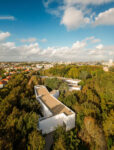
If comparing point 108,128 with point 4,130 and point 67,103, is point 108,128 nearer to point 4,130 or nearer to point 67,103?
point 67,103

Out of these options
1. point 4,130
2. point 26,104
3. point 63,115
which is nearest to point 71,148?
point 63,115

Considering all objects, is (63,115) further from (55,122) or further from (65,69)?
(65,69)

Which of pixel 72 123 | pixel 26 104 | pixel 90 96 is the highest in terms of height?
pixel 26 104

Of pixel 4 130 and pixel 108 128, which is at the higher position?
pixel 4 130

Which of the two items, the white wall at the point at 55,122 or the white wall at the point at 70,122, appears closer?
the white wall at the point at 55,122

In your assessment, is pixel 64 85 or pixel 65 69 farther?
pixel 65 69

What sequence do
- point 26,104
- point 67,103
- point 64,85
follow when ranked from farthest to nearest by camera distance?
point 64,85 → point 67,103 → point 26,104

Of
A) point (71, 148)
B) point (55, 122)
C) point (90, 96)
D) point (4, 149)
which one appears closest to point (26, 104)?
point (55, 122)

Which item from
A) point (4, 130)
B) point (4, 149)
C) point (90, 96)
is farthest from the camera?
point (90, 96)

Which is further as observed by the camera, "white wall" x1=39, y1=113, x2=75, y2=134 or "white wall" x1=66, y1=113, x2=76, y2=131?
"white wall" x1=66, y1=113, x2=76, y2=131
